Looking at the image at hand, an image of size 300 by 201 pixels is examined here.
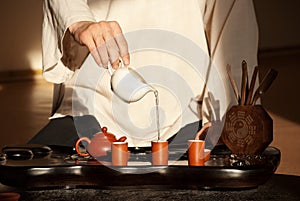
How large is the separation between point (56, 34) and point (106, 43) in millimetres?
441

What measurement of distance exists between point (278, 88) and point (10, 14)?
11.5ft

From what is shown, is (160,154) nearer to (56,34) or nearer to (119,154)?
(119,154)

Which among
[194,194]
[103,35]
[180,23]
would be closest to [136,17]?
[180,23]

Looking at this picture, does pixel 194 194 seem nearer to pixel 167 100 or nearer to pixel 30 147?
pixel 30 147

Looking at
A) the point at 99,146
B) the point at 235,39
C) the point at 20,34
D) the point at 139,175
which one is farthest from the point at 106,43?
the point at 20,34

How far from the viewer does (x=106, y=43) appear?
191cm

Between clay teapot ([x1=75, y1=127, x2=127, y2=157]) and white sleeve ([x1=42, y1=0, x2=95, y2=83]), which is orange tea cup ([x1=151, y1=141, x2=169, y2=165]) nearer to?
clay teapot ([x1=75, y1=127, x2=127, y2=157])

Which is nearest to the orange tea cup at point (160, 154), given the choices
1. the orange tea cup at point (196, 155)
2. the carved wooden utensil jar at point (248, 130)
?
the orange tea cup at point (196, 155)

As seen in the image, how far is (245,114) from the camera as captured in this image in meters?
1.89

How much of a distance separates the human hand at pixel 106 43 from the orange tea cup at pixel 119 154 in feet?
0.74

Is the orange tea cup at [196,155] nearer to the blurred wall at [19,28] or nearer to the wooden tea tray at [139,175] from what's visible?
the wooden tea tray at [139,175]

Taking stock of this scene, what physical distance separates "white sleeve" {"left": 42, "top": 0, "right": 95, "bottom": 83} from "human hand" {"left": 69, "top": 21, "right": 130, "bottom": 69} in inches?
9.0

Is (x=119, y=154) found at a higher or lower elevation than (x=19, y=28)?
lower

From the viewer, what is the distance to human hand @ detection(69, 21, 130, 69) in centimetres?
191
